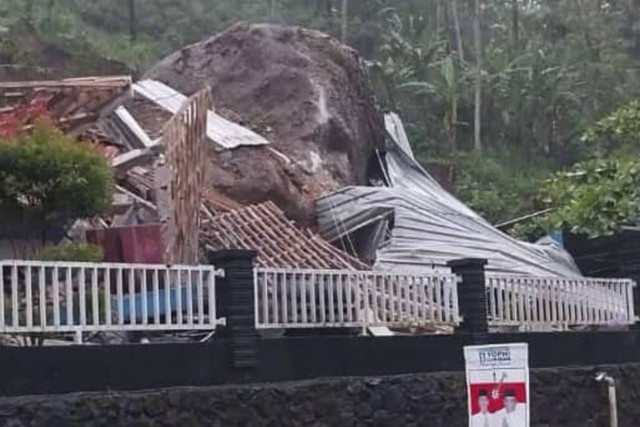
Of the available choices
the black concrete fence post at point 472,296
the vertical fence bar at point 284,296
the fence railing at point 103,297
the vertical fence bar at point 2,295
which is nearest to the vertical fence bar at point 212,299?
the fence railing at point 103,297

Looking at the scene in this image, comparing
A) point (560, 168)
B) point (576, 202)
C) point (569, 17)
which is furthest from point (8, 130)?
point (569, 17)

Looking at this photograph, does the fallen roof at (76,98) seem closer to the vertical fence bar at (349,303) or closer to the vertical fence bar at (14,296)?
the vertical fence bar at (349,303)

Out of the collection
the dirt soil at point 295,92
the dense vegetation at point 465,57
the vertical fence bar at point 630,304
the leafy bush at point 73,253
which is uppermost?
the dense vegetation at point 465,57

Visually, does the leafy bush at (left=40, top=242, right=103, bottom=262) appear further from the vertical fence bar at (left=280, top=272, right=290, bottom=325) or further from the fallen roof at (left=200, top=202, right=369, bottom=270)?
the fallen roof at (left=200, top=202, right=369, bottom=270)

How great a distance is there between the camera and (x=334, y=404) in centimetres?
1260

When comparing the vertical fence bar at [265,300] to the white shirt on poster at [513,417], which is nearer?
the white shirt on poster at [513,417]

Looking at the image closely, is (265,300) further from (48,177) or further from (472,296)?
(472,296)

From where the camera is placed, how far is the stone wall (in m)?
10.4

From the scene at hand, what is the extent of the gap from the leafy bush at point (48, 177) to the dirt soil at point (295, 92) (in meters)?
7.48

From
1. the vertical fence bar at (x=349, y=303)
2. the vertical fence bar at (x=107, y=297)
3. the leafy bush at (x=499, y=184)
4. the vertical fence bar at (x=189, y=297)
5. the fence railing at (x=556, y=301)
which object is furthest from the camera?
the leafy bush at (x=499, y=184)

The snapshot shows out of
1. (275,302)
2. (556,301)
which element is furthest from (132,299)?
(556,301)

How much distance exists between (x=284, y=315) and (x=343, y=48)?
436 inches

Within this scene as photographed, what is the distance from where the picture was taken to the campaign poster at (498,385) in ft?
32.6

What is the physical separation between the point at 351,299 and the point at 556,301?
11.3 feet
